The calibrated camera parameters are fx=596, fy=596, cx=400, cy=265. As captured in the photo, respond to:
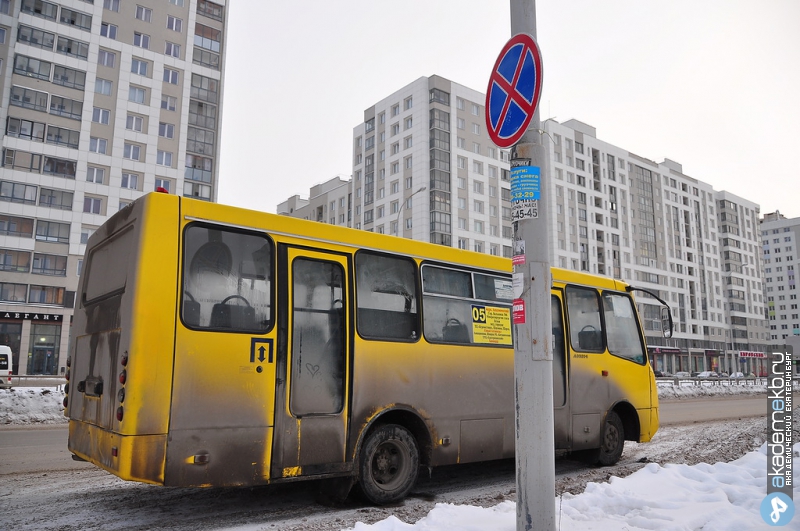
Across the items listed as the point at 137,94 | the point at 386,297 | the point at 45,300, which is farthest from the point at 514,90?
the point at 137,94

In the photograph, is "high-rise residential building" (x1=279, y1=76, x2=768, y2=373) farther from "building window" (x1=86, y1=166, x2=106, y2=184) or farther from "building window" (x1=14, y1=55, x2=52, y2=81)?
"building window" (x1=14, y1=55, x2=52, y2=81)

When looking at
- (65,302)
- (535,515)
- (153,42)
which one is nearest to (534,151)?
(535,515)

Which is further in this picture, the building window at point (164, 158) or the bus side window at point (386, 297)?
the building window at point (164, 158)

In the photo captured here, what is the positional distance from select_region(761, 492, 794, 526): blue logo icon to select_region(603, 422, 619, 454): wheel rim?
3727 mm

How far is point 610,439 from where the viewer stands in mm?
9289

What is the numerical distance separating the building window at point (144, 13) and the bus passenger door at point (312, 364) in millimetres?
54695

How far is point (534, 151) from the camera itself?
4.56 m

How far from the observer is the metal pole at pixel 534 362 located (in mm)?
4137

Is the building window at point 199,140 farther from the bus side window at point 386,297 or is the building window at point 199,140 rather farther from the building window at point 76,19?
the bus side window at point 386,297

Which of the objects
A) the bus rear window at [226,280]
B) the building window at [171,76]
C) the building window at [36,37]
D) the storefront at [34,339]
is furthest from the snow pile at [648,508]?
the building window at [171,76]

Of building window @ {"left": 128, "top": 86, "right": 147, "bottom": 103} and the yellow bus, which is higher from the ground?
building window @ {"left": 128, "top": 86, "right": 147, "bottom": 103}

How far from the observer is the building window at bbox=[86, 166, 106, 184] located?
1870 inches

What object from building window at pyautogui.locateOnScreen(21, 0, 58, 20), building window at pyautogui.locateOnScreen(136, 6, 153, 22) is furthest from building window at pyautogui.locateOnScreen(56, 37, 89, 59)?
building window at pyautogui.locateOnScreen(136, 6, 153, 22)

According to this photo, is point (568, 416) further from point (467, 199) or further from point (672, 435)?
point (467, 199)
